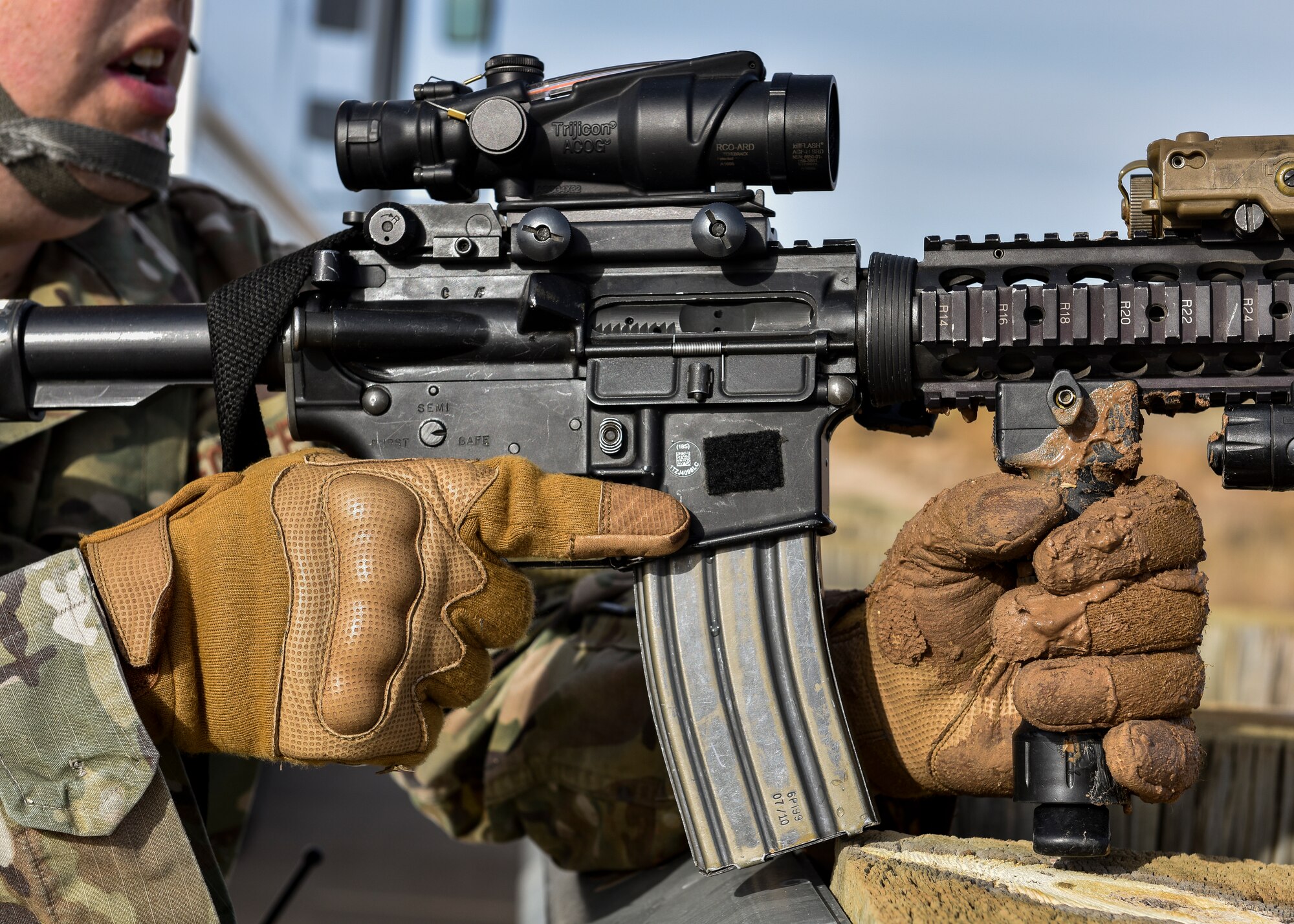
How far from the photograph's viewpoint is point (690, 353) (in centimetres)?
210

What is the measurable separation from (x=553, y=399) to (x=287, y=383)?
475 mm

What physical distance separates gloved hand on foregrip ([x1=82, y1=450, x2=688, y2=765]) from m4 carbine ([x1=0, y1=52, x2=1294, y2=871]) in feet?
0.53

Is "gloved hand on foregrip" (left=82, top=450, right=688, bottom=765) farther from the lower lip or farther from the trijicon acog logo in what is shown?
the lower lip

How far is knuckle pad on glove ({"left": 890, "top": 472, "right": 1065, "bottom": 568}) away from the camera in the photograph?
6.07ft

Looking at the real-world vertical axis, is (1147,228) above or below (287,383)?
above

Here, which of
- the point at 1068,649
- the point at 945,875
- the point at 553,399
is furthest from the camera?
the point at 553,399

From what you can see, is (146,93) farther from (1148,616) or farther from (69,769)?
(1148,616)

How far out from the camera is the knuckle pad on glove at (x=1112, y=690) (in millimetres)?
1816

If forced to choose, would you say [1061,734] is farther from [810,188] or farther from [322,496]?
[322,496]

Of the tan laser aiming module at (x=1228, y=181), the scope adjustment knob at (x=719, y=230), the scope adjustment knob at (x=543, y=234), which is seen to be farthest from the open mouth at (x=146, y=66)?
the tan laser aiming module at (x=1228, y=181)

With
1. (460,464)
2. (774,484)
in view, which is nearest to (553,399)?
(460,464)

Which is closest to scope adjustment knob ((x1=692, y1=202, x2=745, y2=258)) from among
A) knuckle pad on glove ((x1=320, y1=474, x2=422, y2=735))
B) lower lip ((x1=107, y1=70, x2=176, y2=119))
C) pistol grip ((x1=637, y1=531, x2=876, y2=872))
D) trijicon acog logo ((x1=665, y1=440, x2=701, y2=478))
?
trijicon acog logo ((x1=665, y1=440, x2=701, y2=478))

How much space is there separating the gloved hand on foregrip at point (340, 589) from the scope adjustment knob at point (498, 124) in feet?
1.74

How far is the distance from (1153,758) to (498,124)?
55.2 inches
